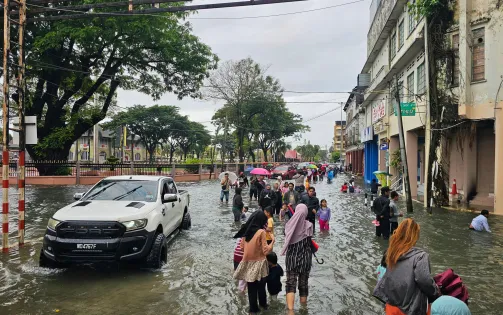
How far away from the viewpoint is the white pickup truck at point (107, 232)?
6.33 meters

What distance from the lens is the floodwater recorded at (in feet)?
18.6

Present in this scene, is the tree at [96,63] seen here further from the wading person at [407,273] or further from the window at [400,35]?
the wading person at [407,273]

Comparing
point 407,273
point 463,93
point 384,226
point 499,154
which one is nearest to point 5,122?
point 407,273

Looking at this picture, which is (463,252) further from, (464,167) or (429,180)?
(464,167)

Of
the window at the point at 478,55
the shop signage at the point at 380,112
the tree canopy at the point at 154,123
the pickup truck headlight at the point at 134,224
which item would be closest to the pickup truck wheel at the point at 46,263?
the pickup truck headlight at the point at 134,224

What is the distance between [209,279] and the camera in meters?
6.98

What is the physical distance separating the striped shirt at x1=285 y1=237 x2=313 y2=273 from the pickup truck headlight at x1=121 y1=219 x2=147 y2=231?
2.76 metres

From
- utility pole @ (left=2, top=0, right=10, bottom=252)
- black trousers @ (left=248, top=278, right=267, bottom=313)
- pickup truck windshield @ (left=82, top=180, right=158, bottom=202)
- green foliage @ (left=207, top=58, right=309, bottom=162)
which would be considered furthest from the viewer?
green foliage @ (left=207, top=58, right=309, bottom=162)

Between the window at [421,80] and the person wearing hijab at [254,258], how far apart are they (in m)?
16.1

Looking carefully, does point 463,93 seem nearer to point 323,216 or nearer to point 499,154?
point 499,154

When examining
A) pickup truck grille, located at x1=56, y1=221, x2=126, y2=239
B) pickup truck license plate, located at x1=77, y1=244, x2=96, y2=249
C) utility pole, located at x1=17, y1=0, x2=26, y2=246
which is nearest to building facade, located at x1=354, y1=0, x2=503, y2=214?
pickup truck grille, located at x1=56, y1=221, x2=126, y2=239

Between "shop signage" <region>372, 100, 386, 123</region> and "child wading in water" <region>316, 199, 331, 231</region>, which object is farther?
"shop signage" <region>372, 100, 386, 123</region>

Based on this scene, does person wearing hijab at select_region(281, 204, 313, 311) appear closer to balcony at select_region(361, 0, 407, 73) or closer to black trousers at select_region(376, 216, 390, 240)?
black trousers at select_region(376, 216, 390, 240)

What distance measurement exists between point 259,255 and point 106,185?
465cm
